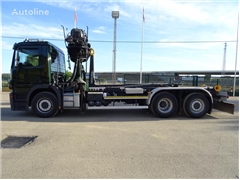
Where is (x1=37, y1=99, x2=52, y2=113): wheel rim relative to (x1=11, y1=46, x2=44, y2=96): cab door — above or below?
below

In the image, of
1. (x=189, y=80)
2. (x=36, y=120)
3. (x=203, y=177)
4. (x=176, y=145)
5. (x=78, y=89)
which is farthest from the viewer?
(x=189, y=80)

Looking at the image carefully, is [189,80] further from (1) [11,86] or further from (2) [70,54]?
(1) [11,86]

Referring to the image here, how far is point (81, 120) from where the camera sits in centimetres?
655

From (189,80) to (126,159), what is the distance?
14.2 m

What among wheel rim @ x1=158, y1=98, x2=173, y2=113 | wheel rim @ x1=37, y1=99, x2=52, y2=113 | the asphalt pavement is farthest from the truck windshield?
wheel rim @ x1=158, y1=98, x2=173, y2=113

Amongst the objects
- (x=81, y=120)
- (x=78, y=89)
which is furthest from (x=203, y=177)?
(x=78, y=89)

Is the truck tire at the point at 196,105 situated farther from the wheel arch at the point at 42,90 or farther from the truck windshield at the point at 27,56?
the truck windshield at the point at 27,56

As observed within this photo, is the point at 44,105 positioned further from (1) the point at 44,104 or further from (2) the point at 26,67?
(2) the point at 26,67

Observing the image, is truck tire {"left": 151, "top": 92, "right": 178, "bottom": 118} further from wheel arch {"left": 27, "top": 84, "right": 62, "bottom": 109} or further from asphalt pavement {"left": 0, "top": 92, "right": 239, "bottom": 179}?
wheel arch {"left": 27, "top": 84, "right": 62, "bottom": 109}

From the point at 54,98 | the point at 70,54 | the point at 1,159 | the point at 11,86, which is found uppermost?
the point at 70,54

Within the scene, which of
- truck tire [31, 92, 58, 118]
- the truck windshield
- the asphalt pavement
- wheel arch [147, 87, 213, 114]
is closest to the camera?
the asphalt pavement

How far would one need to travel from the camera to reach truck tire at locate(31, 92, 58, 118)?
6.77 meters

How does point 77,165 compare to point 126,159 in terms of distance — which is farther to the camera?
point 126,159

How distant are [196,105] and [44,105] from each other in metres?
5.77
